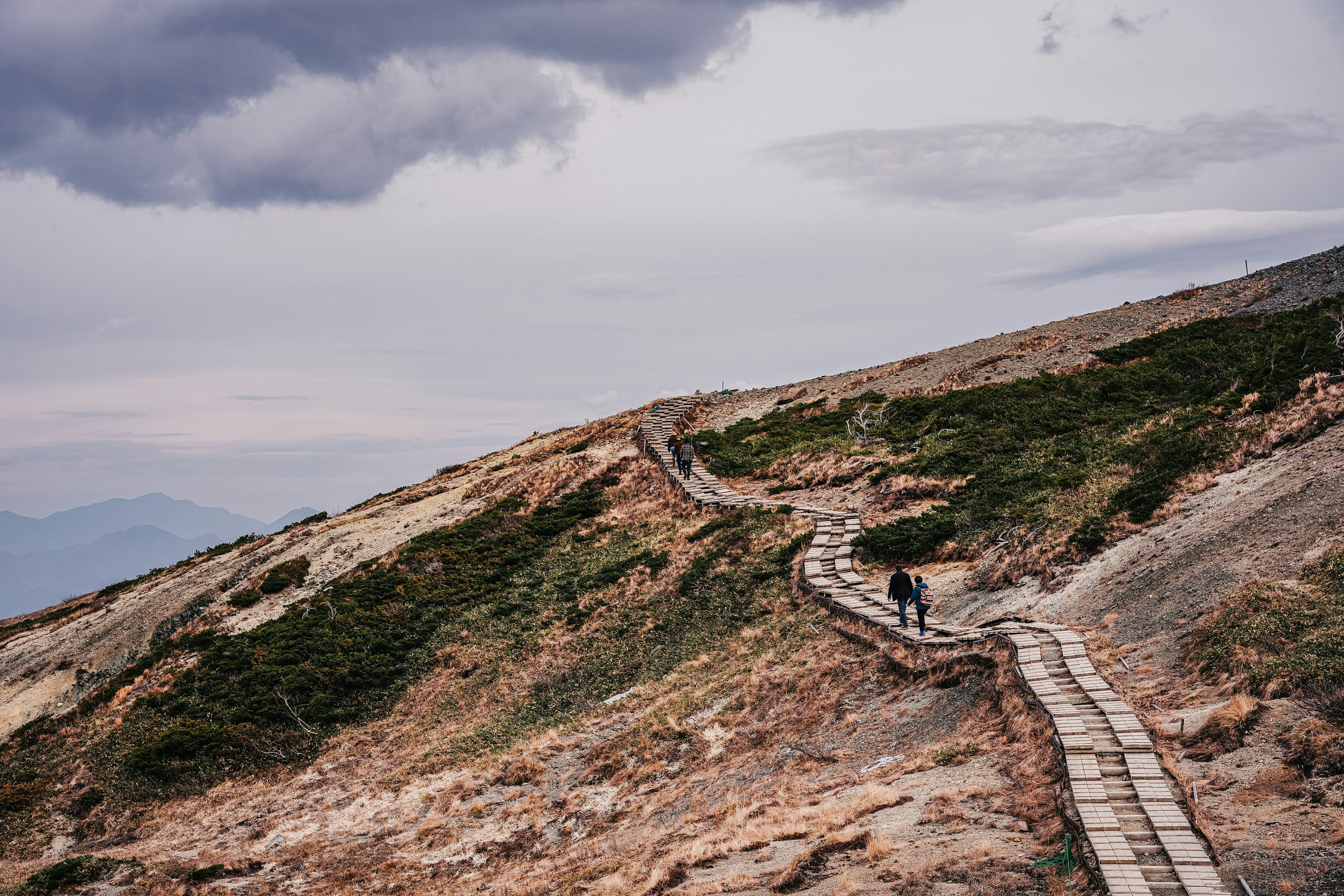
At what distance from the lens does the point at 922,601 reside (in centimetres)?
1914

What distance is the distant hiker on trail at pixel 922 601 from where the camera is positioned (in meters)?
19.1

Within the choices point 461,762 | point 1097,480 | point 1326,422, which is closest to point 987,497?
point 1097,480

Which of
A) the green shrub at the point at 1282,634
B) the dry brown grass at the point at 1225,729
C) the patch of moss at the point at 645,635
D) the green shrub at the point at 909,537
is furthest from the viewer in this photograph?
the green shrub at the point at 909,537

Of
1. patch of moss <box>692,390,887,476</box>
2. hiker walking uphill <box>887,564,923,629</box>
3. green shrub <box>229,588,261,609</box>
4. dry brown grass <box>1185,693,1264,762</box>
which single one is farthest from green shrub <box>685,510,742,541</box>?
green shrub <box>229,588,261,609</box>

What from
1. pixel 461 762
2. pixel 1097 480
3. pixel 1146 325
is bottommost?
pixel 461 762

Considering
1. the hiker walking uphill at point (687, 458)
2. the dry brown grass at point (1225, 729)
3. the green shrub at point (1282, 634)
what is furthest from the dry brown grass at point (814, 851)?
the hiker walking uphill at point (687, 458)

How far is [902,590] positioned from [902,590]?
0.7 inches

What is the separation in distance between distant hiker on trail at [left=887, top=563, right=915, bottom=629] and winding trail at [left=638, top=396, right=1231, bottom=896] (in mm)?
241

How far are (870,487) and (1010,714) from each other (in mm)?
19911

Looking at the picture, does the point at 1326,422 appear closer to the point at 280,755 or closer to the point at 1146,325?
the point at 1146,325

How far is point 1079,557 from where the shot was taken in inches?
840

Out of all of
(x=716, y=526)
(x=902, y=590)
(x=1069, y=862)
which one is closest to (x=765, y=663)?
(x=902, y=590)

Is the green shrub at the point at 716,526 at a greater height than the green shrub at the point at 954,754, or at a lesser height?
greater

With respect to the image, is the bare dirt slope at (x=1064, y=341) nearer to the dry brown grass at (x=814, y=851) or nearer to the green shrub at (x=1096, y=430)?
the green shrub at (x=1096, y=430)
